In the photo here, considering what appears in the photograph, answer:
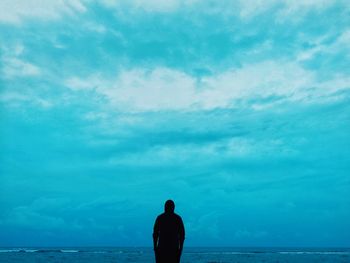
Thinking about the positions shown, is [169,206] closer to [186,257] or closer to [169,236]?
[169,236]

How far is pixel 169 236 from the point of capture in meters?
8.69

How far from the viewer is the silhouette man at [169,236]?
28.4 ft

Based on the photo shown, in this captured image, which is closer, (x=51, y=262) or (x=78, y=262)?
(x=51, y=262)

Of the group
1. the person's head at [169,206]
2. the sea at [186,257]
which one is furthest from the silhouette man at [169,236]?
the sea at [186,257]

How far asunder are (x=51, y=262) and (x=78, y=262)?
15.7 ft

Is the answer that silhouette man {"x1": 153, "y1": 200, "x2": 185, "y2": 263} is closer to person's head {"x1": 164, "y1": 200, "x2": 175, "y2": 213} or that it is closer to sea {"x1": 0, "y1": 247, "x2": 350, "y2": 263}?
person's head {"x1": 164, "y1": 200, "x2": 175, "y2": 213}

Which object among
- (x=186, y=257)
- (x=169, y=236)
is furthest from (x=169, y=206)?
(x=186, y=257)

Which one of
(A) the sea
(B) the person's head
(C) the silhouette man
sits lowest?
(C) the silhouette man

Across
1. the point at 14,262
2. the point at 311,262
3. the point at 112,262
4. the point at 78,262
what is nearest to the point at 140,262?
the point at 112,262

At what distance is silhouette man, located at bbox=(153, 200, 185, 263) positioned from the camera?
865 centimetres

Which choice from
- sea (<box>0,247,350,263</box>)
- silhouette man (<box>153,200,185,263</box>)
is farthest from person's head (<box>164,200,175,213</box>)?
sea (<box>0,247,350,263</box>)

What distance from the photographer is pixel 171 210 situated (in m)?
8.66

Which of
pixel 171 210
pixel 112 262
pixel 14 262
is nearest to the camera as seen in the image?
pixel 171 210

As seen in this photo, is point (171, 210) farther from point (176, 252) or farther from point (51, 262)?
point (51, 262)
